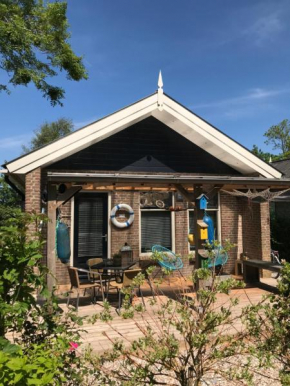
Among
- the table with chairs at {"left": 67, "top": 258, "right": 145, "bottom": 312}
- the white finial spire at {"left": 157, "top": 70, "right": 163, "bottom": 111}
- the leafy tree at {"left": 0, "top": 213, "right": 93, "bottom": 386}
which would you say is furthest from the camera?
the white finial spire at {"left": 157, "top": 70, "right": 163, "bottom": 111}

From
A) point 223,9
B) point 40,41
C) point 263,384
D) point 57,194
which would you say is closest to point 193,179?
point 57,194

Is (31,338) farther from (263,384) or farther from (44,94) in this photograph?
(44,94)

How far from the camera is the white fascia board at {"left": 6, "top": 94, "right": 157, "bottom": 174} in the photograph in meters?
7.25

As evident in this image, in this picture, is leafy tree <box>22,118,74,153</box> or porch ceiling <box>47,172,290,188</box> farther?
leafy tree <box>22,118,74,153</box>

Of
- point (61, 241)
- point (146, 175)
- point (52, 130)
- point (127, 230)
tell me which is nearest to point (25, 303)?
point (61, 241)

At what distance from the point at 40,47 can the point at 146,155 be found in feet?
16.0

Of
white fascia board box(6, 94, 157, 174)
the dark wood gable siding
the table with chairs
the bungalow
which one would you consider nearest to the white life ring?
the bungalow

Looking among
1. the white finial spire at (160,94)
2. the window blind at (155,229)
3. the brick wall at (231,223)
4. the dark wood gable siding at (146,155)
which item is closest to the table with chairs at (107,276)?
the window blind at (155,229)

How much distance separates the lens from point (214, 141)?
27.5ft

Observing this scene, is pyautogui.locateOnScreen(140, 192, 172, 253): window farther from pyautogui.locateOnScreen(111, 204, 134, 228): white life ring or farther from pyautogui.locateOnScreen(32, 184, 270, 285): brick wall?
pyautogui.locateOnScreen(111, 204, 134, 228): white life ring

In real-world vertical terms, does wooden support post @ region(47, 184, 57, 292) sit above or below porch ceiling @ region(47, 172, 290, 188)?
below

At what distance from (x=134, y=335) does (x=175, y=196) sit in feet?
17.0

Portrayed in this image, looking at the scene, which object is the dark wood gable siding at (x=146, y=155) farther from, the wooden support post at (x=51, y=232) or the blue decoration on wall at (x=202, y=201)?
the blue decoration on wall at (x=202, y=201)

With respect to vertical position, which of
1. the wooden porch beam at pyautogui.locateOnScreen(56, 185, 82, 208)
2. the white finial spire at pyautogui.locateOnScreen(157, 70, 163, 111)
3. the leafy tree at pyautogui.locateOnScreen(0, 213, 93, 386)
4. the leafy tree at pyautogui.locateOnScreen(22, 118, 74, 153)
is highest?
the leafy tree at pyautogui.locateOnScreen(22, 118, 74, 153)
